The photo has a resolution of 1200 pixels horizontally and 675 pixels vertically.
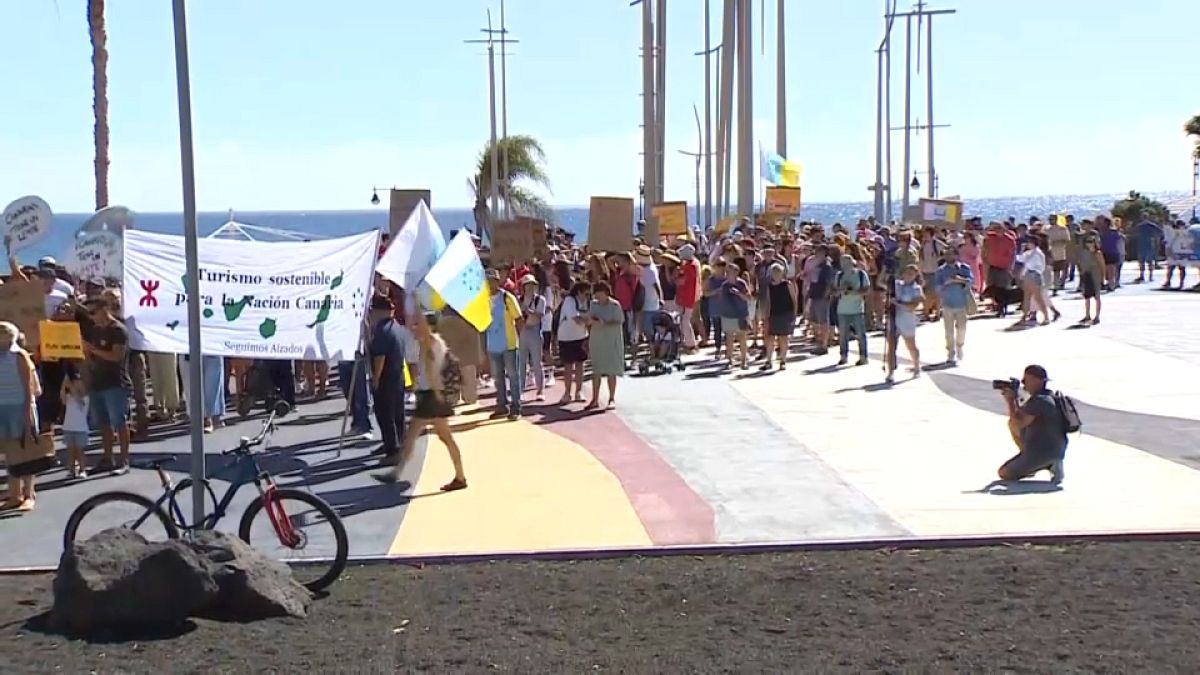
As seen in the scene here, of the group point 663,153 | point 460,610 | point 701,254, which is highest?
point 663,153

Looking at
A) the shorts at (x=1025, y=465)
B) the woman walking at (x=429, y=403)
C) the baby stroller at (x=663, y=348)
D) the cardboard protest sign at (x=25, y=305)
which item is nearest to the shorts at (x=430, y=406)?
the woman walking at (x=429, y=403)

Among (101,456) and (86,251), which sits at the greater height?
(86,251)

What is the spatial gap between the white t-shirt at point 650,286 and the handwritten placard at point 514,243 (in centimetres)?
415

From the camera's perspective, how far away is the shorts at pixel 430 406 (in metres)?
11.6

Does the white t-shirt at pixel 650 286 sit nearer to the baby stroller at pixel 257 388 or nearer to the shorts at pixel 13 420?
the baby stroller at pixel 257 388

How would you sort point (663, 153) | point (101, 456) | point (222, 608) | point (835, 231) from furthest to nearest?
point (663, 153) < point (835, 231) < point (101, 456) < point (222, 608)

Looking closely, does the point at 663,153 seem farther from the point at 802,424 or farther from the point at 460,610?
the point at 460,610

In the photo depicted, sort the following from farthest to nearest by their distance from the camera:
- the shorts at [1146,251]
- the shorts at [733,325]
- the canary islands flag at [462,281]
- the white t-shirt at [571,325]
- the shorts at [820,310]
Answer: the shorts at [1146,251]
the shorts at [820,310]
the shorts at [733,325]
the white t-shirt at [571,325]
the canary islands flag at [462,281]

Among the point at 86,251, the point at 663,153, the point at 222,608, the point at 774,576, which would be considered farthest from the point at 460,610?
the point at 663,153

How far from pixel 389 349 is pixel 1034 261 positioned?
1293 centimetres

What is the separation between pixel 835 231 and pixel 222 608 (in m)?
Result: 17.0

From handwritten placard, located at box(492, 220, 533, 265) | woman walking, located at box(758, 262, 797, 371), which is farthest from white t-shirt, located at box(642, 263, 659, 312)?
handwritten placard, located at box(492, 220, 533, 265)

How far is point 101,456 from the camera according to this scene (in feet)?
44.9

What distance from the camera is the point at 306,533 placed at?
9094 mm
